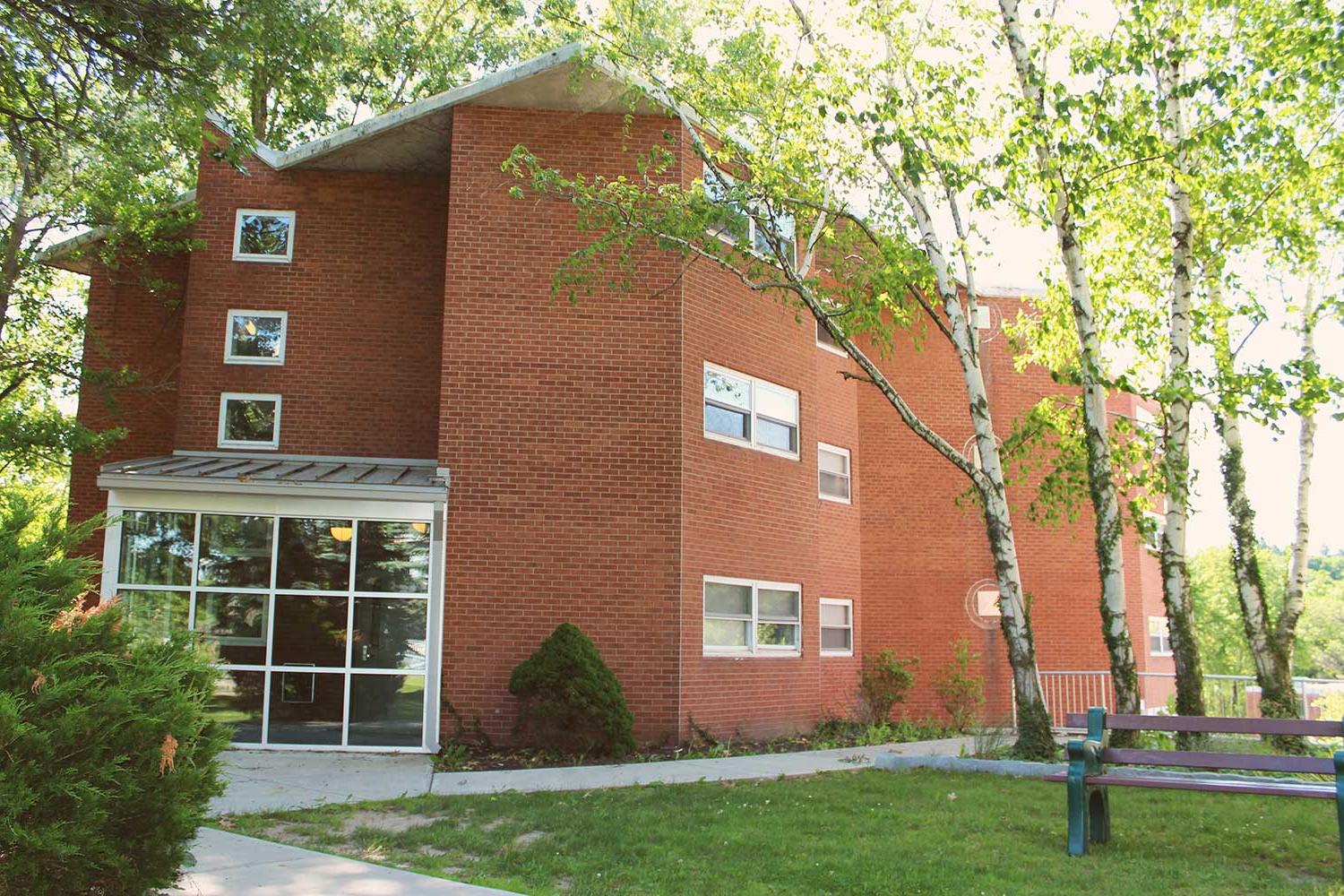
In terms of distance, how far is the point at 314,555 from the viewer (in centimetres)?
1303

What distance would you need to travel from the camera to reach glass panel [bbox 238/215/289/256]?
16406mm

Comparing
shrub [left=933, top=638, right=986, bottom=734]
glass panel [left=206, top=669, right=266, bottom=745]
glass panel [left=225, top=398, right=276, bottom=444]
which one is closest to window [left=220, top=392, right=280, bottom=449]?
glass panel [left=225, top=398, right=276, bottom=444]

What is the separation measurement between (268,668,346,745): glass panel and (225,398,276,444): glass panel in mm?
4411

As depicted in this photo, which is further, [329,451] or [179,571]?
[329,451]

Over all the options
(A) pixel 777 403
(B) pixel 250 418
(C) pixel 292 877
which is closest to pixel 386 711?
(B) pixel 250 418

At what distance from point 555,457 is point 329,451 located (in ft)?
12.9

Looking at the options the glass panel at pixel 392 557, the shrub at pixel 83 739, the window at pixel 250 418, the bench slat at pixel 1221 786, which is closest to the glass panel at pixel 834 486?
the glass panel at pixel 392 557

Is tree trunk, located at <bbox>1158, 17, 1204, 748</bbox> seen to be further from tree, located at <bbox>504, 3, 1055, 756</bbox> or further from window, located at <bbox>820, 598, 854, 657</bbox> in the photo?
window, located at <bbox>820, 598, 854, 657</bbox>

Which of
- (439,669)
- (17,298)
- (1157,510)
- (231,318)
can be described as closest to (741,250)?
(439,669)

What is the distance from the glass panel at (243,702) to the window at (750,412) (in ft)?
20.9

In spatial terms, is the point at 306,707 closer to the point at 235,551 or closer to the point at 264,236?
the point at 235,551

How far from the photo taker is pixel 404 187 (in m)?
16.5

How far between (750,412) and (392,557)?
213 inches

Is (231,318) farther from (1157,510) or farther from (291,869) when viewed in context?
(1157,510)
